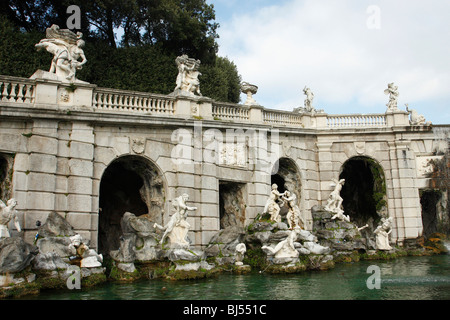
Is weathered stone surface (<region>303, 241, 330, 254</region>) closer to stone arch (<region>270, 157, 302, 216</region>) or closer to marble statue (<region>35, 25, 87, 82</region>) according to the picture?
stone arch (<region>270, 157, 302, 216</region>)

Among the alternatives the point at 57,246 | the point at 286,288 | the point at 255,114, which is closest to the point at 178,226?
the point at 57,246

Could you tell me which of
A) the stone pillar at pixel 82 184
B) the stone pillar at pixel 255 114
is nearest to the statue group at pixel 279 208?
the stone pillar at pixel 255 114

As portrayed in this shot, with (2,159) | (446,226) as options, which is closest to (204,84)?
(2,159)

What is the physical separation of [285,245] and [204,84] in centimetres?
1385

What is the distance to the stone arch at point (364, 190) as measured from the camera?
727 inches

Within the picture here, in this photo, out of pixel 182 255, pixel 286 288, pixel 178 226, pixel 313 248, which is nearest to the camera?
pixel 286 288

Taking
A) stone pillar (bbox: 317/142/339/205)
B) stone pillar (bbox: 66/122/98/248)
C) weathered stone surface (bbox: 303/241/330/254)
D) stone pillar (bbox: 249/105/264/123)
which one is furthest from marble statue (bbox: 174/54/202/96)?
stone pillar (bbox: 317/142/339/205)

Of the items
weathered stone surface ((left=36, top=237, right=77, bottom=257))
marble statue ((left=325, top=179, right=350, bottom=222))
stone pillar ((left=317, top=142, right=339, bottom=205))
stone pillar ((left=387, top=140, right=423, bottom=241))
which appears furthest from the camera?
stone pillar ((left=317, top=142, right=339, bottom=205))

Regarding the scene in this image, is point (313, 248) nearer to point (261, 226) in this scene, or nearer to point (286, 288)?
point (261, 226)

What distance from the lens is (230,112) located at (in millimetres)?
15930

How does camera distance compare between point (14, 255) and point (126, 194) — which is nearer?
point (14, 255)

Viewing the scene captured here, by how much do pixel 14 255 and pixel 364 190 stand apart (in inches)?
660

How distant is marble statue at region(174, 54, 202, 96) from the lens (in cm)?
1482

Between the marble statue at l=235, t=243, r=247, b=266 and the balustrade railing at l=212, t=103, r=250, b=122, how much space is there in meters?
5.41
